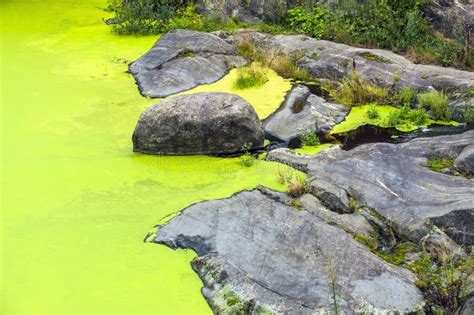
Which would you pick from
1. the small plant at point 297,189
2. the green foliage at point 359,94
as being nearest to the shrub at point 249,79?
the green foliage at point 359,94

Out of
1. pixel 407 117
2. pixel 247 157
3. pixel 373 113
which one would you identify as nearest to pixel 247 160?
pixel 247 157

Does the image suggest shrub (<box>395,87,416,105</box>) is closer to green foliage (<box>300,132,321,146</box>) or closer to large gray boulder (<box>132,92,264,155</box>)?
green foliage (<box>300,132,321,146</box>)

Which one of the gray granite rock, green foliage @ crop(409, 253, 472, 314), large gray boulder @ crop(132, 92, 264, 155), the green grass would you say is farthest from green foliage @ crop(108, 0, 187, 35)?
green foliage @ crop(409, 253, 472, 314)

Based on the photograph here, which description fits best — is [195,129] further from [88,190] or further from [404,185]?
[404,185]

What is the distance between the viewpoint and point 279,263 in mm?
6273

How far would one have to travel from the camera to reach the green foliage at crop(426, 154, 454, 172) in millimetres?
8070

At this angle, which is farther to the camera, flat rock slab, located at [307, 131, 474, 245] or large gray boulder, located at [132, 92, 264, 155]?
large gray boulder, located at [132, 92, 264, 155]

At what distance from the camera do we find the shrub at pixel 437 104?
33.3 ft

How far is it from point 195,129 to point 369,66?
4349 mm

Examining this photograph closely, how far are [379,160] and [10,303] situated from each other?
4926 mm

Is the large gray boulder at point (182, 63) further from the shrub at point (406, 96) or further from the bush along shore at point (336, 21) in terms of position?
the shrub at point (406, 96)

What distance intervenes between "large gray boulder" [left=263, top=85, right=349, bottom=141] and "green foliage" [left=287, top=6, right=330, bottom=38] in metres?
3.28

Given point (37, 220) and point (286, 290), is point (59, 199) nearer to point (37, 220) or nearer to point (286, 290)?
point (37, 220)

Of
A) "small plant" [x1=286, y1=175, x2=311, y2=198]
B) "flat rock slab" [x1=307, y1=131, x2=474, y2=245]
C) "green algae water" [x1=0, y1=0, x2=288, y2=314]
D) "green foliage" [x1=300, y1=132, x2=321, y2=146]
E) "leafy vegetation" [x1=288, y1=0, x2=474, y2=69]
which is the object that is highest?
"leafy vegetation" [x1=288, y1=0, x2=474, y2=69]
